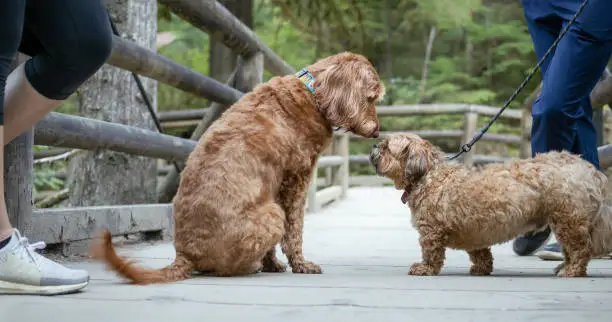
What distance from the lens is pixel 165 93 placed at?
14.5 m

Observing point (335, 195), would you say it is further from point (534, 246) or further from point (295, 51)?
point (295, 51)

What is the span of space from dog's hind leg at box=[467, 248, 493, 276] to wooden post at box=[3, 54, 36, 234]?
200cm

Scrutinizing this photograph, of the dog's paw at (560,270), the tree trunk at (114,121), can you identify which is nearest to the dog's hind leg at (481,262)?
the dog's paw at (560,270)

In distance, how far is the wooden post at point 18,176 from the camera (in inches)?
109

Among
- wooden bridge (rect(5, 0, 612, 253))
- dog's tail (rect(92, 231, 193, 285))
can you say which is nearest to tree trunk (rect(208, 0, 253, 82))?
wooden bridge (rect(5, 0, 612, 253))

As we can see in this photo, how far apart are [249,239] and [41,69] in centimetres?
102

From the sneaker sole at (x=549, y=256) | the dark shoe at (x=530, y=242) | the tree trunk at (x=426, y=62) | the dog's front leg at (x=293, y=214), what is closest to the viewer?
the dog's front leg at (x=293, y=214)

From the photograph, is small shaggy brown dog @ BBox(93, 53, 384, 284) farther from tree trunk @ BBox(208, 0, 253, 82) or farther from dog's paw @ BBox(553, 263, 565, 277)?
tree trunk @ BBox(208, 0, 253, 82)

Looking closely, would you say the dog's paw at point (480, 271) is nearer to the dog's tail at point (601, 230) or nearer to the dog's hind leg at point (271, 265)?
the dog's tail at point (601, 230)

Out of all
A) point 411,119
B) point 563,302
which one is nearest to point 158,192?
point 563,302

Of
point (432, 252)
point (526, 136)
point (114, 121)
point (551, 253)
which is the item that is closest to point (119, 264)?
point (432, 252)

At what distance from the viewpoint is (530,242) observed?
12.7 ft

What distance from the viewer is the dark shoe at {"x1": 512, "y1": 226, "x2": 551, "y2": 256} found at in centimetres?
383

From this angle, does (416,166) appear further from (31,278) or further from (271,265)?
(31,278)
